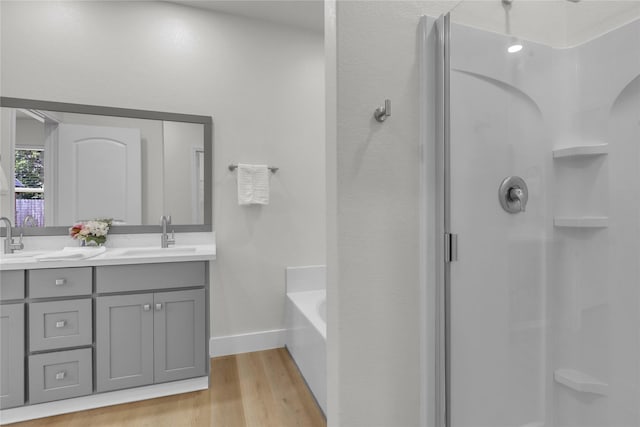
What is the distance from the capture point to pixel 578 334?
1.00m

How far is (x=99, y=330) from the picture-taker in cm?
179

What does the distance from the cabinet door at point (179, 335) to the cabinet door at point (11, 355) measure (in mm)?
638

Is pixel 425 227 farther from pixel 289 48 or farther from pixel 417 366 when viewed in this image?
pixel 289 48

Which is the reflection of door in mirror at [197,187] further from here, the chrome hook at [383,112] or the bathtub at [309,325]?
the chrome hook at [383,112]

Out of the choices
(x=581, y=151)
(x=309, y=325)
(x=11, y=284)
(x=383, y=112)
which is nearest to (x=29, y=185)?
(x=11, y=284)

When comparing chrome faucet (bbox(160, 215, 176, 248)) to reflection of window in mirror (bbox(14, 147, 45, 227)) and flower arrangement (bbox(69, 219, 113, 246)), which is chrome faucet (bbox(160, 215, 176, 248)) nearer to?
flower arrangement (bbox(69, 219, 113, 246))

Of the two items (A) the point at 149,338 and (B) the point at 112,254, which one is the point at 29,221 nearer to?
(B) the point at 112,254

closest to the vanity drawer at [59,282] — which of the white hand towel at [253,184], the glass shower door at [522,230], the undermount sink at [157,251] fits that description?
the undermount sink at [157,251]

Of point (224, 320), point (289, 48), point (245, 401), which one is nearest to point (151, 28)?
point (289, 48)

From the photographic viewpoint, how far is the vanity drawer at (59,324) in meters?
1.70

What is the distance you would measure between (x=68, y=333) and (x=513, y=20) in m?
2.50

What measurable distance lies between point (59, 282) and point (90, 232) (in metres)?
0.48

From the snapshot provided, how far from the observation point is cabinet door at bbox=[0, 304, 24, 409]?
1649 mm

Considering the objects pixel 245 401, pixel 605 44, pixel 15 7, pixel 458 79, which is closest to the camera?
pixel 605 44
